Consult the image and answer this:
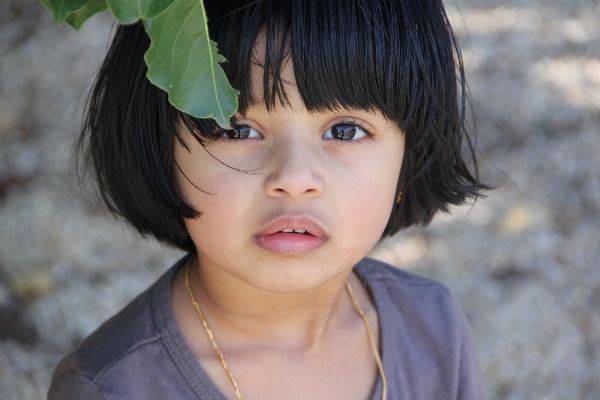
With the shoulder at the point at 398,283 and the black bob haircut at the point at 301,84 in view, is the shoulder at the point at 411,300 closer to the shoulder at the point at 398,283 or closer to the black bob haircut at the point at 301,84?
the shoulder at the point at 398,283

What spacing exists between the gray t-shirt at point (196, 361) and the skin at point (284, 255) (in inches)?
1.6

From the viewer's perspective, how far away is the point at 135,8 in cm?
81

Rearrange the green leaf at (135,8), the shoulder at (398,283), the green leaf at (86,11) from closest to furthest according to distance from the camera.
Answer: the green leaf at (135,8)
the green leaf at (86,11)
the shoulder at (398,283)

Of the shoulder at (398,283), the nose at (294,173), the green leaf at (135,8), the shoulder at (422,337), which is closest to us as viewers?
the green leaf at (135,8)

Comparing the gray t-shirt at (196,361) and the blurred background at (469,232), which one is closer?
the gray t-shirt at (196,361)

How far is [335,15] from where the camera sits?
114cm

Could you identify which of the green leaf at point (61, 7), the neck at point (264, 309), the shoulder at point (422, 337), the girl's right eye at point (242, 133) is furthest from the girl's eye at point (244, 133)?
the shoulder at point (422, 337)

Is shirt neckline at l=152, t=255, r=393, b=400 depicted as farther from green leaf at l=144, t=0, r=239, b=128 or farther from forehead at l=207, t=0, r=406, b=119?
green leaf at l=144, t=0, r=239, b=128

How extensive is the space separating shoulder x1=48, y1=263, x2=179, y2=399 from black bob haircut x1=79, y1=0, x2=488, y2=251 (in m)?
0.17

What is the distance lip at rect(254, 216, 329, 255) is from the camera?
1.17 meters

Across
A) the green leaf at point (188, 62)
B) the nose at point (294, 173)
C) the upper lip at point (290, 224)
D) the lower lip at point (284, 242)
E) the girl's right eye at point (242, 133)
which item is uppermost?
the green leaf at point (188, 62)

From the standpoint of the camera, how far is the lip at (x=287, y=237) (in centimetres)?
117

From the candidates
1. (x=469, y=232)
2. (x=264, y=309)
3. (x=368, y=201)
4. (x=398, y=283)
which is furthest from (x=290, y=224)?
(x=469, y=232)

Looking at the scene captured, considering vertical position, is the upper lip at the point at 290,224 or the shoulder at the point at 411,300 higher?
the upper lip at the point at 290,224
